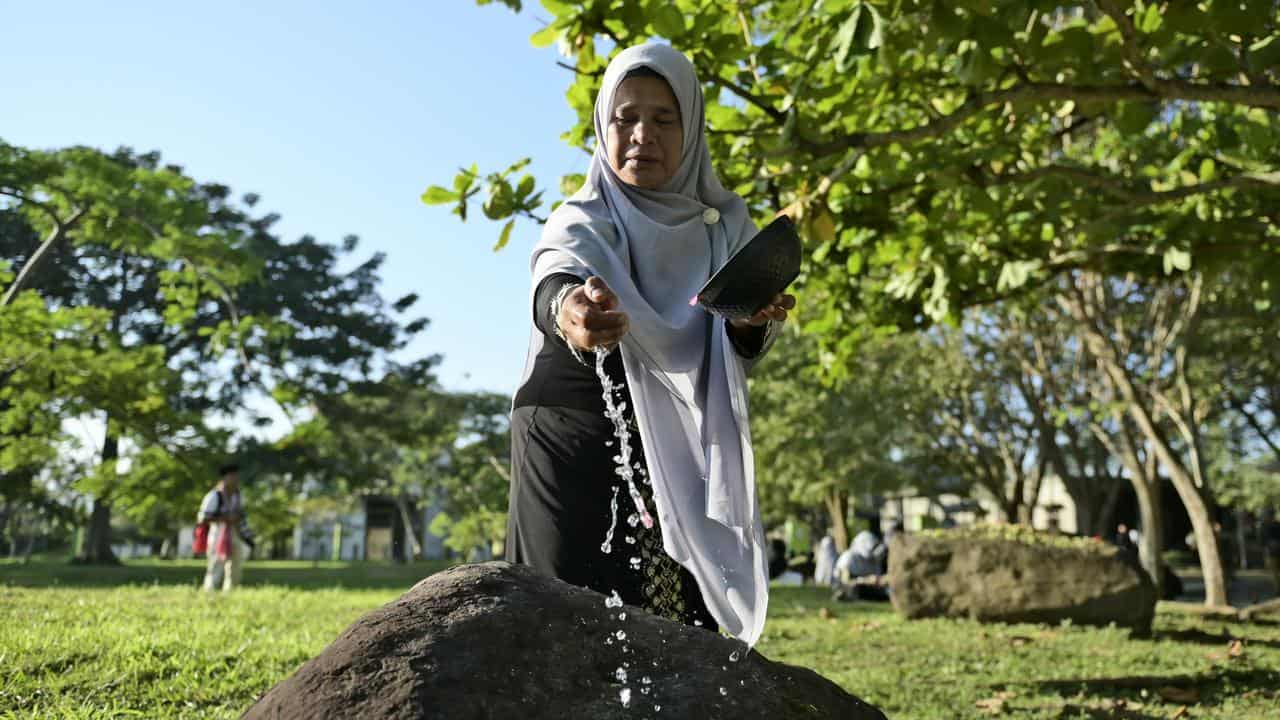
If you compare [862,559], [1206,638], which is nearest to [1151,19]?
[1206,638]

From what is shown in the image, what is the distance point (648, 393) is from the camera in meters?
2.46

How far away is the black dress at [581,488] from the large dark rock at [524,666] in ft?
0.70

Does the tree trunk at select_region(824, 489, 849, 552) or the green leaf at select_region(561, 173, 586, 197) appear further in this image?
the tree trunk at select_region(824, 489, 849, 552)

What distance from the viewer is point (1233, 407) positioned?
24.2 m

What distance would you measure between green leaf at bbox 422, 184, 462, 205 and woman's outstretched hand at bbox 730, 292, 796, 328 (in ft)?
7.99

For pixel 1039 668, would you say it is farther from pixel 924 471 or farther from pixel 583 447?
pixel 924 471

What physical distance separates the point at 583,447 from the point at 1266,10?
3207 mm

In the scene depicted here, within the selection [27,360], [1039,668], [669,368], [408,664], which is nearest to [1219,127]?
[1039,668]

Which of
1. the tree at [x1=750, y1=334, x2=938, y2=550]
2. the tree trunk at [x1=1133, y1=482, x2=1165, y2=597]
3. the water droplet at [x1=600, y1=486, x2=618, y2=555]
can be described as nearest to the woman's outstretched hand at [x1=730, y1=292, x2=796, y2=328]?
the water droplet at [x1=600, y1=486, x2=618, y2=555]

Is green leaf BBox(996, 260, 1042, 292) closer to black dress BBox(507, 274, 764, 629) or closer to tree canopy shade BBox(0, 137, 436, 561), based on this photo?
black dress BBox(507, 274, 764, 629)

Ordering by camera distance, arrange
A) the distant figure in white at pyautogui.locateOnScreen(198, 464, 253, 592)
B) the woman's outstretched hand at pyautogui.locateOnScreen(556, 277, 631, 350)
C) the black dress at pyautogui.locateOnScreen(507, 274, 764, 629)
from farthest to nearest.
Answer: the distant figure in white at pyautogui.locateOnScreen(198, 464, 253, 592) → the black dress at pyautogui.locateOnScreen(507, 274, 764, 629) → the woman's outstretched hand at pyautogui.locateOnScreen(556, 277, 631, 350)

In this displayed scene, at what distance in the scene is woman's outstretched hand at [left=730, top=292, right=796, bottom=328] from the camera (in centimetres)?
237

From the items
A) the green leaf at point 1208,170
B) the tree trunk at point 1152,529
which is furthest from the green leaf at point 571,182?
the tree trunk at point 1152,529

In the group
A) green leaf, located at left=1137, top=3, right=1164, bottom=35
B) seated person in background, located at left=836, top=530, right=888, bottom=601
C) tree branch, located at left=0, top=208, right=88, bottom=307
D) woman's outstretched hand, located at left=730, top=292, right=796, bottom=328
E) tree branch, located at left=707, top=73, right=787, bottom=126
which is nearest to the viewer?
woman's outstretched hand, located at left=730, top=292, right=796, bottom=328
